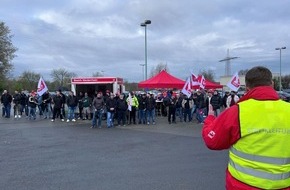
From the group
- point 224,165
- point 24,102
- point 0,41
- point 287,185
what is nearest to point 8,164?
Result: point 224,165

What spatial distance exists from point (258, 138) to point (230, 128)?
0.71ft

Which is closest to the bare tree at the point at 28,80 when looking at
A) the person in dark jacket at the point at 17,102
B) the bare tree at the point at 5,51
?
the bare tree at the point at 5,51

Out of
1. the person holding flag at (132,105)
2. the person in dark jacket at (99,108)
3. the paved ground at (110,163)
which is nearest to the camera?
the paved ground at (110,163)

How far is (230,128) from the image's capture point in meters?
3.00

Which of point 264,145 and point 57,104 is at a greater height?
point 264,145

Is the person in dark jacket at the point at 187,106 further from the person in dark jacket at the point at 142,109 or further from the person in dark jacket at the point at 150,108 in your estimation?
the person in dark jacket at the point at 142,109

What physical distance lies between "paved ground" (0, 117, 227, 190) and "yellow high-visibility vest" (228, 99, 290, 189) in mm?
3844

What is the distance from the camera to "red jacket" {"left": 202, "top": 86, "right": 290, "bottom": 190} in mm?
2988

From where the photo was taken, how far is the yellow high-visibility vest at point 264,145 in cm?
293

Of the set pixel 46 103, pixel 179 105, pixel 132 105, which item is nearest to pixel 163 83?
pixel 179 105

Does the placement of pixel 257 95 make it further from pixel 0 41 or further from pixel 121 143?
pixel 0 41

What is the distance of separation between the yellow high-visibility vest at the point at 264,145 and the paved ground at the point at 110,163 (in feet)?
12.6

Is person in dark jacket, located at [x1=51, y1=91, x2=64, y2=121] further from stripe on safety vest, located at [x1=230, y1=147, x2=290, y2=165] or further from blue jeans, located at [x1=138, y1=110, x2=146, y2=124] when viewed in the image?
stripe on safety vest, located at [x1=230, y1=147, x2=290, y2=165]

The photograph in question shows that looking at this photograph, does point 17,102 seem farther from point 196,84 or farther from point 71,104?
point 196,84
